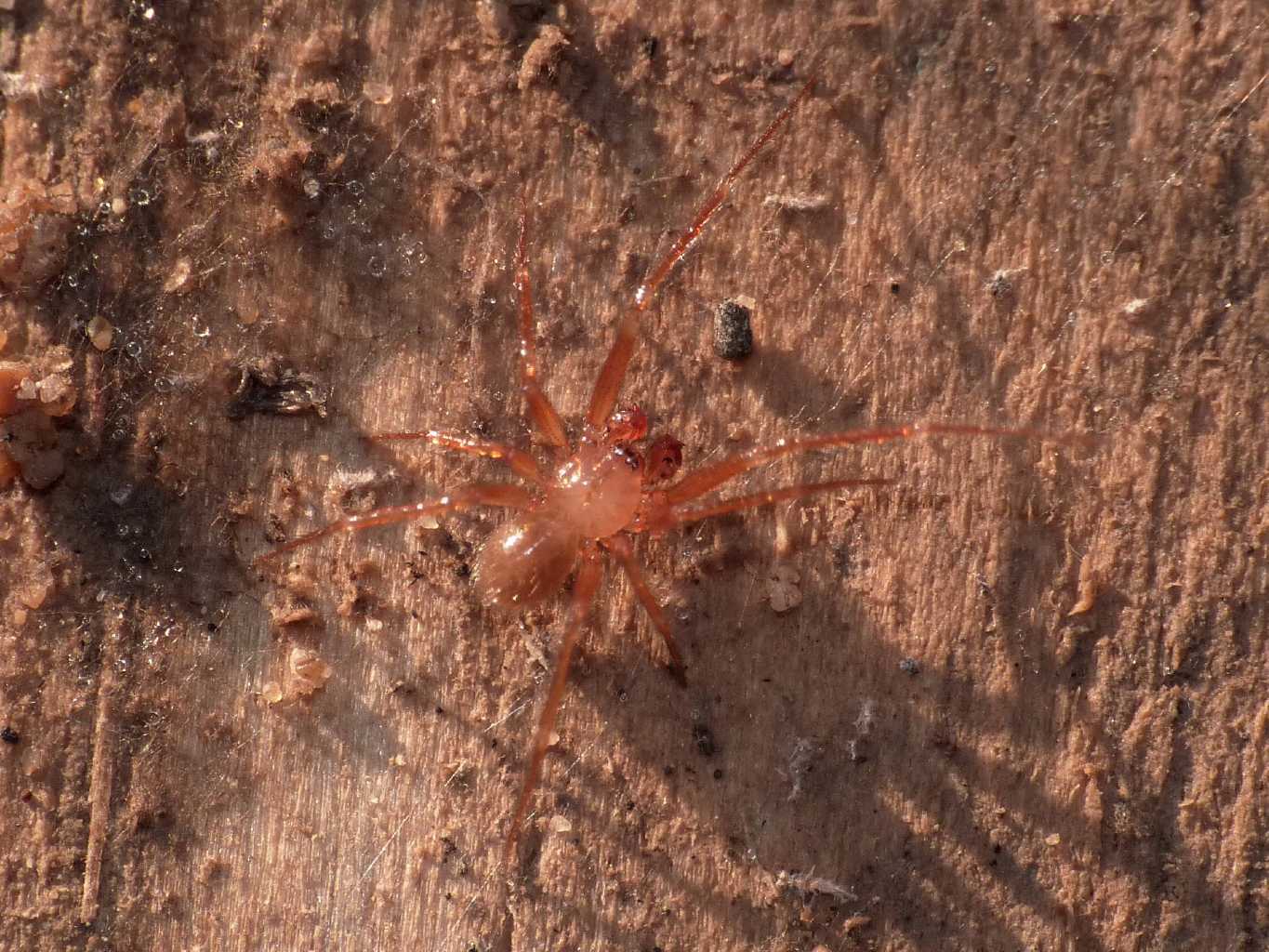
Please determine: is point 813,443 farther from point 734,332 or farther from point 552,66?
point 552,66

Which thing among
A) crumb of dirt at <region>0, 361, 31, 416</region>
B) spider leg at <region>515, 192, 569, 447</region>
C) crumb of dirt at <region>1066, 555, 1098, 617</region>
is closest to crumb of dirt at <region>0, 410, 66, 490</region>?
crumb of dirt at <region>0, 361, 31, 416</region>

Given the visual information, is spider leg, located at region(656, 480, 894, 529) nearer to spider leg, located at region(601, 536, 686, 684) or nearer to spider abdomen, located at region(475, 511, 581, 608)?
spider leg, located at region(601, 536, 686, 684)

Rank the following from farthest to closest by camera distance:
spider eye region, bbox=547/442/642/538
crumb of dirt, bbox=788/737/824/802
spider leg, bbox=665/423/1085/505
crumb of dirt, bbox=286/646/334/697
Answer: spider eye region, bbox=547/442/642/538, crumb of dirt, bbox=286/646/334/697, crumb of dirt, bbox=788/737/824/802, spider leg, bbox=665/423/1085/505

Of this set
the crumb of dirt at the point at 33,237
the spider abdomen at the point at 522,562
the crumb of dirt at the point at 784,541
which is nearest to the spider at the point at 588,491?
the spider abdomen at the point at 522,562

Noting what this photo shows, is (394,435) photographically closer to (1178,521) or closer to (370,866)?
(370,866)

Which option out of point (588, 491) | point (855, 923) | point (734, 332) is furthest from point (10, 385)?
point (855, 923)

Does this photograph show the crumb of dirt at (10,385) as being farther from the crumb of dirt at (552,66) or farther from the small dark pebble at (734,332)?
the small dark pebble at (734,332)
